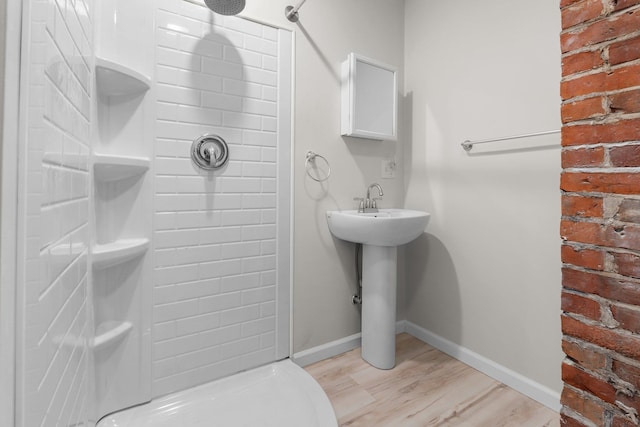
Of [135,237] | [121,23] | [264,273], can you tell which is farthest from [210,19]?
[264,273]

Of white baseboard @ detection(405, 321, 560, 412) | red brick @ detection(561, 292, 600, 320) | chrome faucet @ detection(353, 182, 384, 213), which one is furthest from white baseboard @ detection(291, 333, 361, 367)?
red brick @ detection(561, 292, 600, 320)

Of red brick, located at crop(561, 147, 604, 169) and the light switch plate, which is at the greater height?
the light switch plate

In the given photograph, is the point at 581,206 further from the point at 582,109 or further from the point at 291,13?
the point at 291,13

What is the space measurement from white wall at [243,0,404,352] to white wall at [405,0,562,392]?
33 centimetres

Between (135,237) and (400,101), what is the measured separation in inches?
70.7

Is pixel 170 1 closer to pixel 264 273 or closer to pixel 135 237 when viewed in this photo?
pixel 135 237

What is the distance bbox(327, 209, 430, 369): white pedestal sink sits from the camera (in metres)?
1.59

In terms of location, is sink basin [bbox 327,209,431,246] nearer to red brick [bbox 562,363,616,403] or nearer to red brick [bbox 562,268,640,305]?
red brick [bbox 562,268,640,305]

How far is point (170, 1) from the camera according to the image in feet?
4.40

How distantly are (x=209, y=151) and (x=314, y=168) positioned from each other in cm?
58

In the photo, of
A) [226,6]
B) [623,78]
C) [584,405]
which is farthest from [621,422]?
[226,6]

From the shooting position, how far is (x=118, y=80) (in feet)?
3.79

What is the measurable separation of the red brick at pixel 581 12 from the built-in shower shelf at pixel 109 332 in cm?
190

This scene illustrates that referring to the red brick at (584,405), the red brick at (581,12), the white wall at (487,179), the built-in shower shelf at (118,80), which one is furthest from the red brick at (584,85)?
the built-in shower shelf at (118,80)
